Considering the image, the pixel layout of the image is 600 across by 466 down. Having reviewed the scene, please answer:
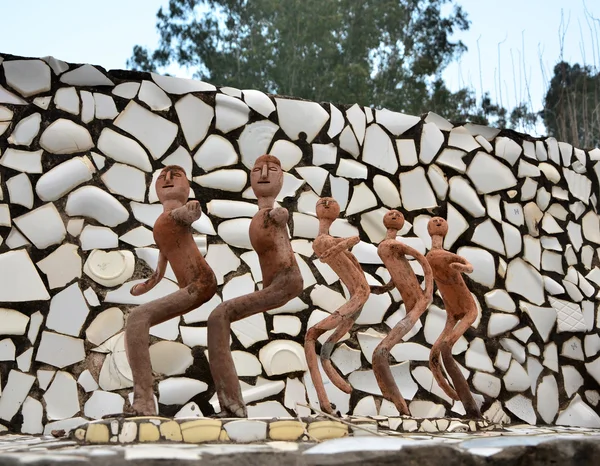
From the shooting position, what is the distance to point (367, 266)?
5199 mm

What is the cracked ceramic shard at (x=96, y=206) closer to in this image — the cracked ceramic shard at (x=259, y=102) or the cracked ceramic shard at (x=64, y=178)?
the cracked ceramic shard at (x=64, y=178)

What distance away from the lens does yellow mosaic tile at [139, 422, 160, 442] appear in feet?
9.22

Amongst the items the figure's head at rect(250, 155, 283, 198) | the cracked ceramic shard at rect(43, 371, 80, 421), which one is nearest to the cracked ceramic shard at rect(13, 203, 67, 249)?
the cracked ceramic shard at rect(43, 371, 80, 421)

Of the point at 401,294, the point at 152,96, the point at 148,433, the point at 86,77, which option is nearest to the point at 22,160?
the point at 86,77

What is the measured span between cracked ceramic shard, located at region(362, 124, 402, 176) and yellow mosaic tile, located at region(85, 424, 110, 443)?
302 cm

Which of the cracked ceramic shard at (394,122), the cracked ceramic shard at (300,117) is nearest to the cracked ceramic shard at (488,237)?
the cracked ceramic shard at (394,122)

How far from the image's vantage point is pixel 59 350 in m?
4.41

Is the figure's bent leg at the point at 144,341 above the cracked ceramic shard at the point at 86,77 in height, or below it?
below

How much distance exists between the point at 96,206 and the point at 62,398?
103cm

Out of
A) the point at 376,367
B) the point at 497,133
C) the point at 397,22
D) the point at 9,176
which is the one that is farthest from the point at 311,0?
the point at 376,367

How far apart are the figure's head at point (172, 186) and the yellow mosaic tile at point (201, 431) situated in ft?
2.97

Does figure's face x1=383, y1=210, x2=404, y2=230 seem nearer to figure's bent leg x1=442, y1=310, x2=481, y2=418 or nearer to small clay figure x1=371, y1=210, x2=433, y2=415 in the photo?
small clay figure x1=371, y1=210, x2=433, y2=415

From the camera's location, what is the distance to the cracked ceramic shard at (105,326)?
4480 millimetres

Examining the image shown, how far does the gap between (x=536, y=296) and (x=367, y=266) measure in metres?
1.26
